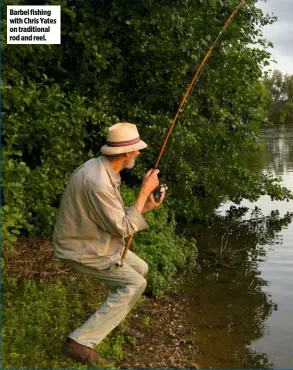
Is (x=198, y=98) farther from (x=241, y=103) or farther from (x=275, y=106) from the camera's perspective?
(x=275, y=106)

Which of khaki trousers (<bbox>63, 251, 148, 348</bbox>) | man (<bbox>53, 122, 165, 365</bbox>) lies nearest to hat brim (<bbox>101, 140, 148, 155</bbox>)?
man (<bbox>53, 122, 165, 365</bbox>)

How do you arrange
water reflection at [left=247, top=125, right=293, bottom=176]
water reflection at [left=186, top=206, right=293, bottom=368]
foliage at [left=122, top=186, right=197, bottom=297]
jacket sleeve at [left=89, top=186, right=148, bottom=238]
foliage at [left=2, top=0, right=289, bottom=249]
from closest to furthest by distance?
jacket sleeve at [left=89, top=186, right=148, bottom=238], water reflection at [left=186, top=206, right=293, bottom=368], foliage at [left=2, top=0, right=289, bottom=249], foliage at [left=122, top=186, right=197, bottom=297], water reflection at [left=247, top=125, right=293, bottom=176]

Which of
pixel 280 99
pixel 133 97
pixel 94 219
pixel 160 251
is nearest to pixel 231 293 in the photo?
pixel 160 251

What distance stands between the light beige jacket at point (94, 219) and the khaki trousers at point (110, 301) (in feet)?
0.32

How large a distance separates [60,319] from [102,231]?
1311 millimetres

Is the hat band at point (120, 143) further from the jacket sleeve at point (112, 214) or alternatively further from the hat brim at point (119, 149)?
the jacket sleeve at point (112, 214)

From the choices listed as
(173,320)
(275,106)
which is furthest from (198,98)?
(275,106)

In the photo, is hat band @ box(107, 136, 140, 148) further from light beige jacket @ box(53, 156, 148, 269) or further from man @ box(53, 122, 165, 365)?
light beige jacket @ box(53, 156, 148, 269)

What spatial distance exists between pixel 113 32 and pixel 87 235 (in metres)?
5.23

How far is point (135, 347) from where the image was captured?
16.9 feet

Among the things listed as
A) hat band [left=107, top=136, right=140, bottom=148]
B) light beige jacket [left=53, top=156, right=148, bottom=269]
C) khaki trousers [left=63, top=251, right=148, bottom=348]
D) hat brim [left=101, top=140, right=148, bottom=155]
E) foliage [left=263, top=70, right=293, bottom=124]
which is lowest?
khaki trousers [left=63, top=251, right=148, bottom=348]

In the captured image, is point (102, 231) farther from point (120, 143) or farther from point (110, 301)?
point (120, 143)

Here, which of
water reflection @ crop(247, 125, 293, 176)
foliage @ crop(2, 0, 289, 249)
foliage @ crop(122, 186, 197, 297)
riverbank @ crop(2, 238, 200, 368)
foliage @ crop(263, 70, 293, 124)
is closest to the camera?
riverbank @ crop(2, 238, 200, 368)

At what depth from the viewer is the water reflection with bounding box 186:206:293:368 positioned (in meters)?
5.75
